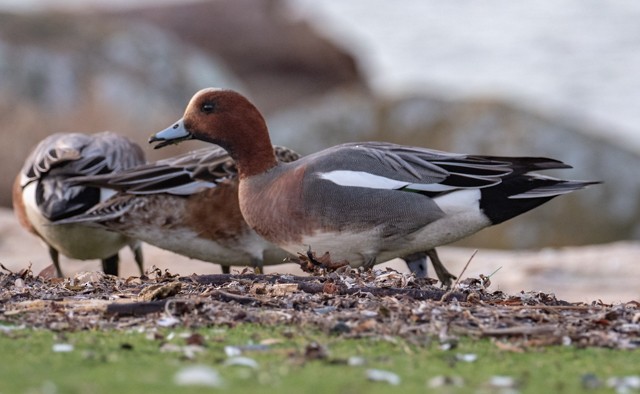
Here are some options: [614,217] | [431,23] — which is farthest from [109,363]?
[431,23]

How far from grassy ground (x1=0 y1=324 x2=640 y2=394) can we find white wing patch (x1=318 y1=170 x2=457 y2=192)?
1.86m

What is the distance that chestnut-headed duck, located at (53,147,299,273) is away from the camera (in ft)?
23.6

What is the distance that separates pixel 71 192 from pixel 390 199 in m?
2.33

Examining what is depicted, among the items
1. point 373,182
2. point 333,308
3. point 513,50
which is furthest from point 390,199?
point 513,50

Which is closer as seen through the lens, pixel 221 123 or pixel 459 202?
pixel 459 202

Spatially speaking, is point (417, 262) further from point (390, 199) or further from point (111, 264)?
point (111, 264)

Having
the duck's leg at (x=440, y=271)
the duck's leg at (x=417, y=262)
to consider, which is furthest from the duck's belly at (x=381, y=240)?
the duck's leg at (x=417, y=262)

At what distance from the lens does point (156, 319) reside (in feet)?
14.4

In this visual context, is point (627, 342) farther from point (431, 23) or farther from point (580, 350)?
point (431, 23)

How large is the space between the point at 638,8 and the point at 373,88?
25.3 ft

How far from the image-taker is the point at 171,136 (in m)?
6.54

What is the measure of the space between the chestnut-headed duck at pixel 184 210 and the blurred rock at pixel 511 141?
19.9ft

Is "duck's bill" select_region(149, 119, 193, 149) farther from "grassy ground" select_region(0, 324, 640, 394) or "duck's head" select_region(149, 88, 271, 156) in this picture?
"grassy ground" select_region(0, 324, 640, 394)

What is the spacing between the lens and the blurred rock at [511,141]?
1303 cm
